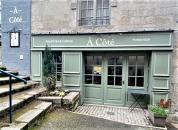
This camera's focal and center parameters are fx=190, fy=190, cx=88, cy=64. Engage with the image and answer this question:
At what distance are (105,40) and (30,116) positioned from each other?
4158 mm

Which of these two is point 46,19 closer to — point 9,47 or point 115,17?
point 9,47

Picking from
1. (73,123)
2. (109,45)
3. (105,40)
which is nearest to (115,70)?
(109,45)

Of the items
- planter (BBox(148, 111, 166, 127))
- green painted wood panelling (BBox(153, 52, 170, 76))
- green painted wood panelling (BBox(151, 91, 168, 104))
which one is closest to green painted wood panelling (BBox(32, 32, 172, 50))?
green painted wood panelling (BBox(153, 52, 170, 76))

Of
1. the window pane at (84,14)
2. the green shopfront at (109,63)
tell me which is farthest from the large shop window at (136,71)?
the window pane at (84,14)

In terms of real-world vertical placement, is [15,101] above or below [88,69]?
below

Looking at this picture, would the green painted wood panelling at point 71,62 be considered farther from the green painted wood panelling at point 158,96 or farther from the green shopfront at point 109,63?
the green painted wood panelling at point 158,96

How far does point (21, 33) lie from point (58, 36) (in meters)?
1.61

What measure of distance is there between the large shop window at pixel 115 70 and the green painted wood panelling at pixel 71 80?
126cm

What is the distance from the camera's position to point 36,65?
7.80 meters

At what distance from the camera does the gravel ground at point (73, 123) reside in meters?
4.19

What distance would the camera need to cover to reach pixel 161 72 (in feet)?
22.1

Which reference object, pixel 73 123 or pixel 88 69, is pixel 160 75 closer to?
pixel 88 69

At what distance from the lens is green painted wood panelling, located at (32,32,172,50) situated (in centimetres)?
669

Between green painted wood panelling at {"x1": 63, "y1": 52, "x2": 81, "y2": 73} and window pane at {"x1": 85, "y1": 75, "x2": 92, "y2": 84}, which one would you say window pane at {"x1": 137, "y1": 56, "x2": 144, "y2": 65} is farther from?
green painted wood panelling at {"x1": 63, "y1": 52, "x2": 81, "y2": 73}
